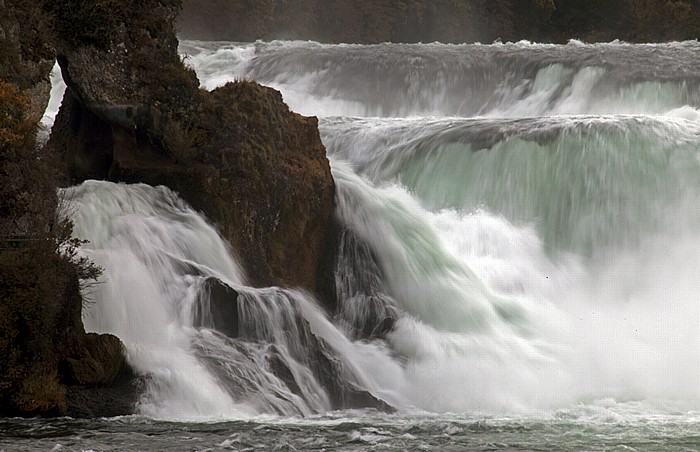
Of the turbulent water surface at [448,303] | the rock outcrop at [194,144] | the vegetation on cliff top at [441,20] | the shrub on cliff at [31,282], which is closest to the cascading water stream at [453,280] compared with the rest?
the turbulent water surface at [448,303]

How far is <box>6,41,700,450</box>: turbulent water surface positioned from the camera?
551 inches

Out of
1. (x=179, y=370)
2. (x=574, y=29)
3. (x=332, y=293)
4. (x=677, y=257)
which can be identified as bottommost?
(x=179, y=370)

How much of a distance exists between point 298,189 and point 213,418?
6.11m

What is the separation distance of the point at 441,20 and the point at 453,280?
4772 centimetres

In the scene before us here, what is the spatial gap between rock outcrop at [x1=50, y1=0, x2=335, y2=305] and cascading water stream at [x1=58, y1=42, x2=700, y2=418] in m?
0.58

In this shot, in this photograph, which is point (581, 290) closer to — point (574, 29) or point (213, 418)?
point (213, 418)

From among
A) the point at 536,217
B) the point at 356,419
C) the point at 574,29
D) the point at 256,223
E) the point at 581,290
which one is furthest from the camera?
the point at 574,29

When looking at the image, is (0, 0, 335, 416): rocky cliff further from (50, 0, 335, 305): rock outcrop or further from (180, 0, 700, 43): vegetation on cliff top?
(180, 0, 700, 43): vegetation on cliff top

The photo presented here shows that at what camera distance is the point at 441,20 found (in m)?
65.5

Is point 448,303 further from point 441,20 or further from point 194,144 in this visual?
point 441,20

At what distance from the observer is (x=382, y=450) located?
12.5m

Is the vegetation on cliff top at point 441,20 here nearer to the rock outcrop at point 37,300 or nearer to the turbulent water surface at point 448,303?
the turbulent water surface at point 448,303

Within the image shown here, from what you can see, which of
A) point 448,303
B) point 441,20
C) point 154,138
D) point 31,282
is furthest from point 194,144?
point 441,20

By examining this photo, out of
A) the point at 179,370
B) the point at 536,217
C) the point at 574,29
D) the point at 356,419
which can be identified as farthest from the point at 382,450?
the point at 574,29
